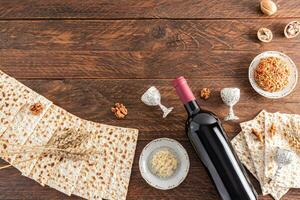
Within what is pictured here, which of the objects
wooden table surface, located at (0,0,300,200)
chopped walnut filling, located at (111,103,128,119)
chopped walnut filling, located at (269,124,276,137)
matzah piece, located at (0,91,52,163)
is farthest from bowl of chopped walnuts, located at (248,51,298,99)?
matzah piece, located at (0,91,52,163)

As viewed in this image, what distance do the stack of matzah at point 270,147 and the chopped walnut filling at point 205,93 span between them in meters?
0.22

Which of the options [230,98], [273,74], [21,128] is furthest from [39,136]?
[273,74]

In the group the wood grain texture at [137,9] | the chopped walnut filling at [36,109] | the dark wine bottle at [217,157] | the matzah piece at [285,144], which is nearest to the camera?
the dark wine bottle at [217,157]

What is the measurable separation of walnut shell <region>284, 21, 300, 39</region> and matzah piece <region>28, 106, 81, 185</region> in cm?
113

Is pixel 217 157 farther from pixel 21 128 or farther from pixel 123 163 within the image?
pixel 21 128

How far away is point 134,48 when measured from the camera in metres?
2.04

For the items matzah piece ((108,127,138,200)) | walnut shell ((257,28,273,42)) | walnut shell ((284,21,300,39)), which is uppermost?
walnut shell ((284,21,300,39))

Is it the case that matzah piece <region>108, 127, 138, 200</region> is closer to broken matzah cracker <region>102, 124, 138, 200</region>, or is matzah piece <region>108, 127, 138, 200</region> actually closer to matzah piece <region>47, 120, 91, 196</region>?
broken matzah cracker <region>102, 124, 138, 200</region>

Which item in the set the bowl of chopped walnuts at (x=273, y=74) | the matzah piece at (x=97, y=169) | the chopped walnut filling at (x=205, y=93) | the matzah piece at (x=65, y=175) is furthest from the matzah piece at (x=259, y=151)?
the matzah piece at (x=65, y=175)

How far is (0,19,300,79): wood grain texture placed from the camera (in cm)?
201

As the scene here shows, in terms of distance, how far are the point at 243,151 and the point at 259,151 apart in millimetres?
74

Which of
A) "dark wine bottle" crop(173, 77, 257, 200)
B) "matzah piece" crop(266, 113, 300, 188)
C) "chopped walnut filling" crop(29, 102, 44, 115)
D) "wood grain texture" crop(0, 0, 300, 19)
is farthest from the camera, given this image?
"wood grain texture" crop(0, 0, 300, 19)

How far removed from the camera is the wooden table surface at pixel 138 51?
1974mm

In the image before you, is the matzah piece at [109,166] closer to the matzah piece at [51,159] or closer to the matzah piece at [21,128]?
the matzah piece at [51,159]
